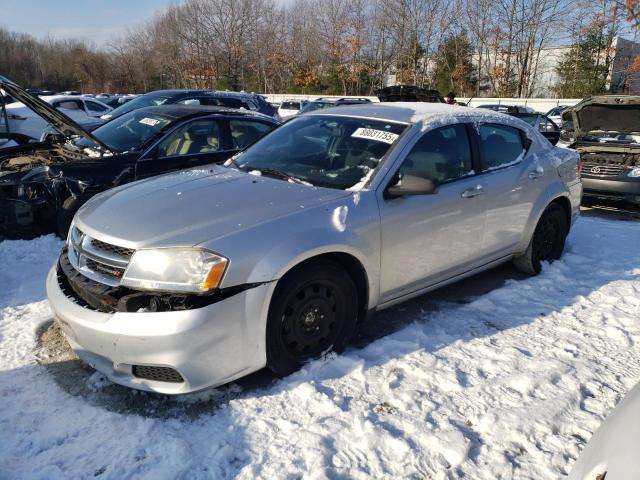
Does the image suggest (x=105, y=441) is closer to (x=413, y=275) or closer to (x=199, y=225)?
(x=199, y=225)

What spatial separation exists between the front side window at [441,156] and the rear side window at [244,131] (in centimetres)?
304

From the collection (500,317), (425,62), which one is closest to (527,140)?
(500,317)

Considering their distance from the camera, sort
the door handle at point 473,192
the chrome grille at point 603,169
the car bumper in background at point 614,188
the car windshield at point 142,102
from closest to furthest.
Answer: the door handle at point 473,192 → the car bumper in background at point 614,188 → the chrome grille at point 603,169 → the car windshield at point 142,102

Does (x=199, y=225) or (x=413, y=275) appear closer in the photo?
(x=199, y=225)

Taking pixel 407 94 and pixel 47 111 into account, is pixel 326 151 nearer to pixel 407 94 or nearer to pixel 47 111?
pixel 47 111

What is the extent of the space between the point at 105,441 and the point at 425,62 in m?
44.1

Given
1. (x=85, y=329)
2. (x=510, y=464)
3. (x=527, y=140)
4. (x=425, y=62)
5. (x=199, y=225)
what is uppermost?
(x=425, y=62)

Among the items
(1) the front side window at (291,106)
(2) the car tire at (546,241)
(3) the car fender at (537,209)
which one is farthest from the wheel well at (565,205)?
(1) the front side window at (291,106)

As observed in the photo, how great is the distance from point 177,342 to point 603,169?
763cm

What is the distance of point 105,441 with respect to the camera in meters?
2.65

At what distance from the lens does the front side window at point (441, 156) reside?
3828 millimetres

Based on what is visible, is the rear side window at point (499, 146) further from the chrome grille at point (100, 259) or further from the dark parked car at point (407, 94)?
the dark parked car at point (407, 94)

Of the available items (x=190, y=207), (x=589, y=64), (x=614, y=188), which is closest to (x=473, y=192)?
(x=190, y=207)

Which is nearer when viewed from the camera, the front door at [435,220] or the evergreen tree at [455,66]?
the front door at [435,220]
